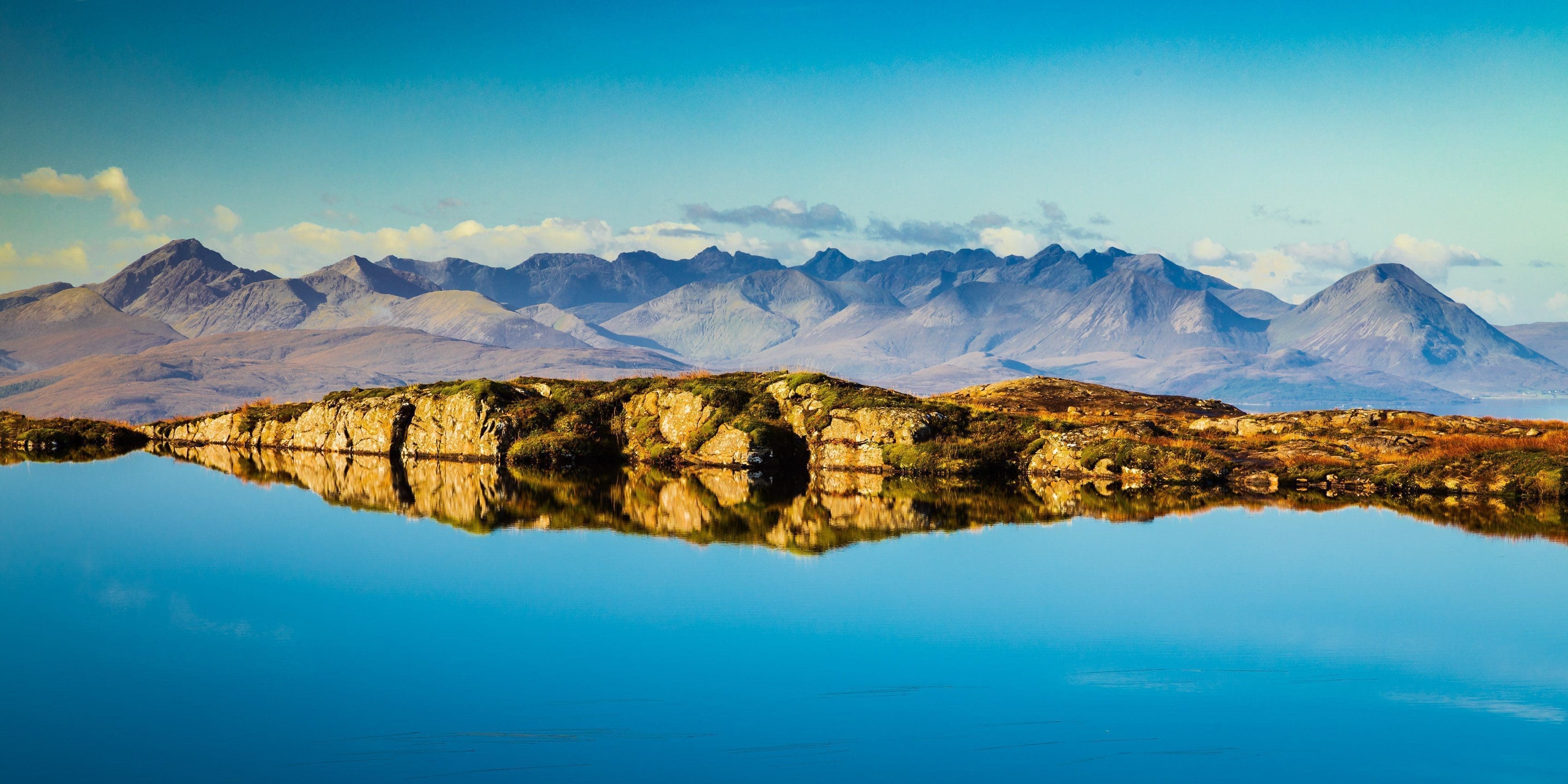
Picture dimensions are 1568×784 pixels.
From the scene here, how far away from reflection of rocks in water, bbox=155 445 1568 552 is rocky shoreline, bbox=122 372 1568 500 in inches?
58.6

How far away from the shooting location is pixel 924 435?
36875 mm

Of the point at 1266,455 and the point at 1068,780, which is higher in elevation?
the point at 1266,455

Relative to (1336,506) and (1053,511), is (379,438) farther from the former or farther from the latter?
(1336,506)

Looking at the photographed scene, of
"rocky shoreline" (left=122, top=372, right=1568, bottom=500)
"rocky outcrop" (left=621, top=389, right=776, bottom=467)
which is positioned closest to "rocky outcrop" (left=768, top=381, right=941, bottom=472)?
"rocky shoreline" (left=122, top=372, right=1568, bottom=500)

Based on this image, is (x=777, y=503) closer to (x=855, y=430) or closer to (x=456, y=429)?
(x=855, y=430)

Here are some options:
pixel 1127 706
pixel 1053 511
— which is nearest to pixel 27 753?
pixel 1127 706

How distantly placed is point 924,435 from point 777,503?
33.3 feet

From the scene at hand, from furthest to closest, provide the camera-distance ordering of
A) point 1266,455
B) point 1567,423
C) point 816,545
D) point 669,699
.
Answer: point 1567,423 < point 1266,455 < point 816,545 < point 669,699

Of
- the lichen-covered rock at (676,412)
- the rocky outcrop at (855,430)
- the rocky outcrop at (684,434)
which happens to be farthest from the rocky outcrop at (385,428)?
the rocky outcrop at (855,430)

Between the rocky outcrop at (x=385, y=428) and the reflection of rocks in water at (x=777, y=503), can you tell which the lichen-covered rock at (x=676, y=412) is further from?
the rocky outcrop at (x=385, y=428)

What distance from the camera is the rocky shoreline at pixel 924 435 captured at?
32.1 m

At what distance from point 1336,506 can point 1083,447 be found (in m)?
8.97

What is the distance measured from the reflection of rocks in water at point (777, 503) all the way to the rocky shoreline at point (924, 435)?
4.88 ft

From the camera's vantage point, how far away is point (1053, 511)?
25875mm
